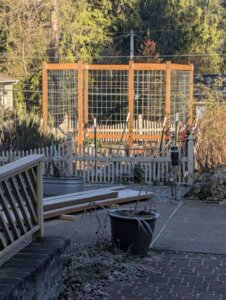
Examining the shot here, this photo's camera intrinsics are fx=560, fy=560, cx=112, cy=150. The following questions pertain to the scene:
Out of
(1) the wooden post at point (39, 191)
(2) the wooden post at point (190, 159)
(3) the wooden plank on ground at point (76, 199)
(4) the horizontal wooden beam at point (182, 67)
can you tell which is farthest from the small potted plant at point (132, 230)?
(4) the horizontal wooden beam at point (182, 67)

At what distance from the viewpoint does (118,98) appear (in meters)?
22.0

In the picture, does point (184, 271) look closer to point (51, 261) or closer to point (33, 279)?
point (51, 261)

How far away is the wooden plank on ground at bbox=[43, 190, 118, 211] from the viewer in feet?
29.9

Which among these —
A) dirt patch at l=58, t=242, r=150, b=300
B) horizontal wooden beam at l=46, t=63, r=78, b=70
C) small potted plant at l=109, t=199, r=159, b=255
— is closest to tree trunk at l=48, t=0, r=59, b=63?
horizontal wooden beam at l=46, t=63, r=78, b=70

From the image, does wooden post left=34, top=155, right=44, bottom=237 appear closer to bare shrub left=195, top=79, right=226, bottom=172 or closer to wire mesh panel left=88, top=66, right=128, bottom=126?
bare shrub left=195, top=79, right=226, bottom=172

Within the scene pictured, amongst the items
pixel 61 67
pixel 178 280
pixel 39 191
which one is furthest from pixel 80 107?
pixel 39 191

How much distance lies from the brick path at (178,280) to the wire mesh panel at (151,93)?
13500 mm

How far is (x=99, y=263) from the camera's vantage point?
6270 mm

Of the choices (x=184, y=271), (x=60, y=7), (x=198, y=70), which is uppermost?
(x=60, y=7)

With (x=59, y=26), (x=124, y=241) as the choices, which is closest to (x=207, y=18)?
(x=59, y=26)

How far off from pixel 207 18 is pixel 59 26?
1494 cm

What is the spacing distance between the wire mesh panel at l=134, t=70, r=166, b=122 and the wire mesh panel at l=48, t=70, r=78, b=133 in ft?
7.70

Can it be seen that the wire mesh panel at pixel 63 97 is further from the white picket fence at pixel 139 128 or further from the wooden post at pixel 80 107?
the wooden post at pixel 80 107

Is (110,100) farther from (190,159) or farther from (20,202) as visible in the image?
(20,202)
